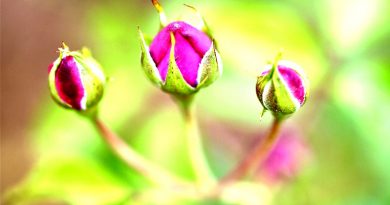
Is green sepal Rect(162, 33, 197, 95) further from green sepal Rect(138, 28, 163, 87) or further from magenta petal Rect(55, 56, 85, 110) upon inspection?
magenta petal Rect(55, 56, 85, 110)

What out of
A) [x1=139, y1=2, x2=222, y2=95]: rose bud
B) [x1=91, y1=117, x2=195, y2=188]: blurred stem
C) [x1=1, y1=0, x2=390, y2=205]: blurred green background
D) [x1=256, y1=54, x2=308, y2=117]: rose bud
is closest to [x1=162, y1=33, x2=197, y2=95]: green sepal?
[x1=139, y1=2, x2=222, y2=95]: rose bud

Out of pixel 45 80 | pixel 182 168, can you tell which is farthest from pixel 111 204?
pixel 45 80

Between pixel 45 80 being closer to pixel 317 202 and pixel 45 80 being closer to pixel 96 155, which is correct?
pixel 96 155

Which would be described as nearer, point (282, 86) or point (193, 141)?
point (282, 86)

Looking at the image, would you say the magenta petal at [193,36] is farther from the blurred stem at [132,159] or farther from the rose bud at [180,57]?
the blurred stem at [132,159]

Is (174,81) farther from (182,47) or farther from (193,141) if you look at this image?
(193,141)

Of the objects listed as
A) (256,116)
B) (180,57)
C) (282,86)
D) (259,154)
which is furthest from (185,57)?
(256,116)
